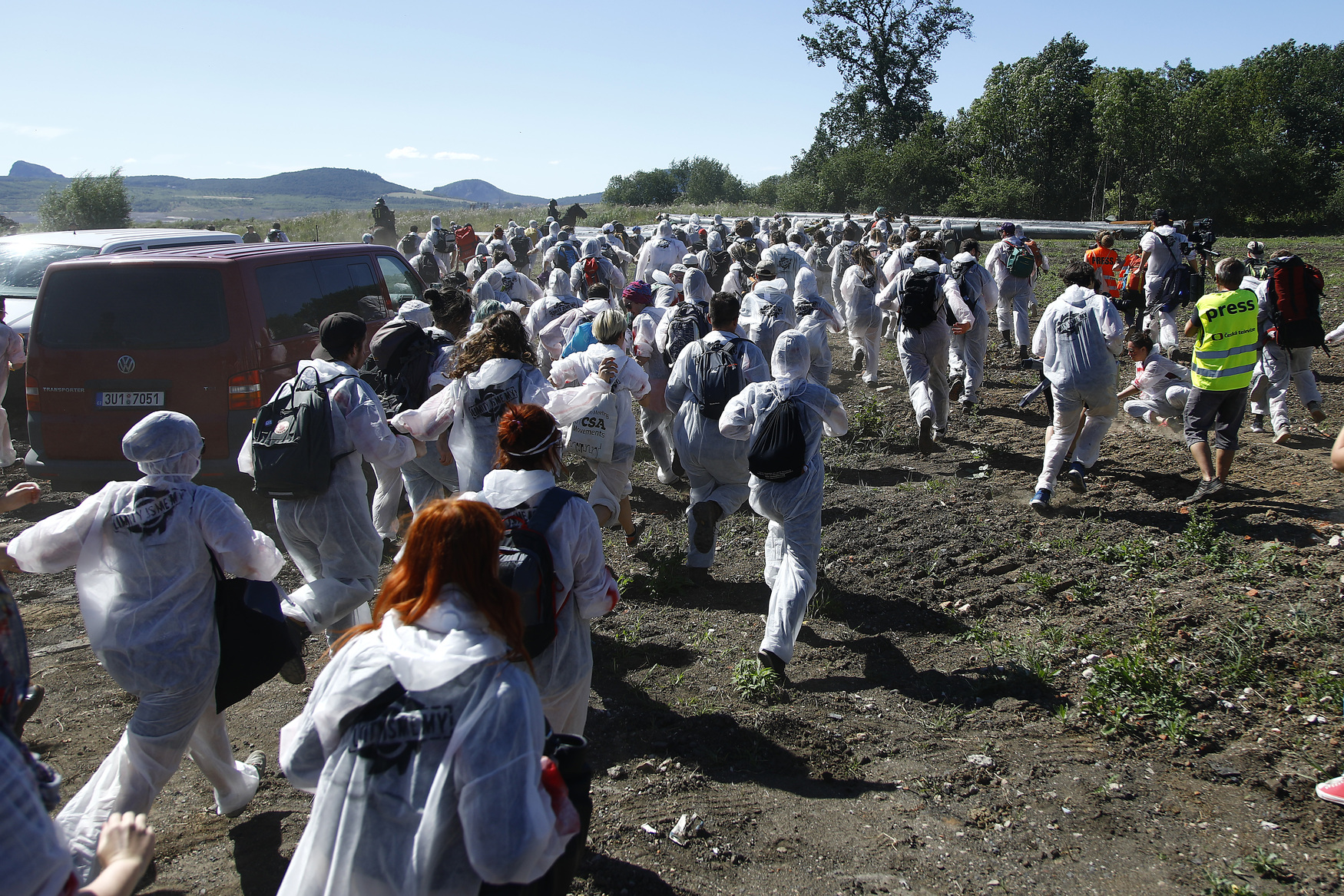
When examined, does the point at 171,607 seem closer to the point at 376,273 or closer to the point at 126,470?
the point at 126,470

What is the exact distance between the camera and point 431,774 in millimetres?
1860

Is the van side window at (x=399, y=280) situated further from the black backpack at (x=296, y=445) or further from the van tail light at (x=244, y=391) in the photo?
the black backpack at (x=296, y=445)

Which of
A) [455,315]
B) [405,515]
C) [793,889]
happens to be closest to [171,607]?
[793,889]

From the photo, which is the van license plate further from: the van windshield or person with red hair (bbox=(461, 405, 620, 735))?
person with red hair (bbox=(461, 405, 620, 735))

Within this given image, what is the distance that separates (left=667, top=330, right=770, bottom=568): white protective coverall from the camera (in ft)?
19.0

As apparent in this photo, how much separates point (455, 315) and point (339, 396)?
1804 mm

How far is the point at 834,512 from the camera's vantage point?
728cm

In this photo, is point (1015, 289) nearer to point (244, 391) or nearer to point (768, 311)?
point (768, 311)

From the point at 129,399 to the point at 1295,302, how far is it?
988cm

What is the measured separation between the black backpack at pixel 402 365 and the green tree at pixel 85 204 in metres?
37.4

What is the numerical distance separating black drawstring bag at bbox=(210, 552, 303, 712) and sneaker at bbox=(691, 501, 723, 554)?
9.67ft

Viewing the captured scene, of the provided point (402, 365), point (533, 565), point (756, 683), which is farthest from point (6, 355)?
point (533, 565)

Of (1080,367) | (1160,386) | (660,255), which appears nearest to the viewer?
(1080,367)

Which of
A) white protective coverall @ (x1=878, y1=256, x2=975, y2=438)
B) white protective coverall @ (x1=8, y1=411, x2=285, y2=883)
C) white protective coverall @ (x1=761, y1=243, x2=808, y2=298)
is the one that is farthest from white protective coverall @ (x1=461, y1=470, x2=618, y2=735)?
white protective coverall @ (x1=761, y1=243, x2=808, y2=298)
